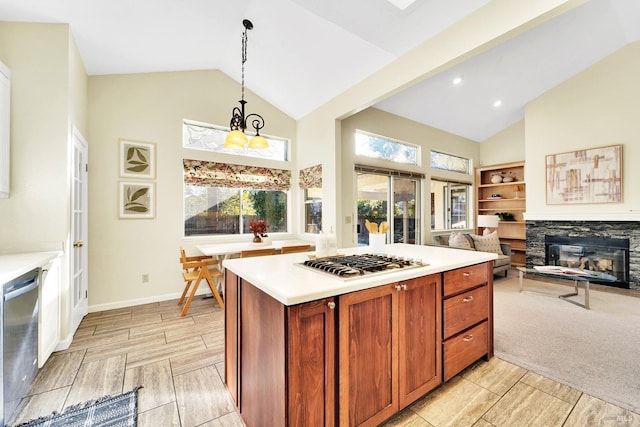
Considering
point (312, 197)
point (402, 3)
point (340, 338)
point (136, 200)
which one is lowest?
point (340, 338)

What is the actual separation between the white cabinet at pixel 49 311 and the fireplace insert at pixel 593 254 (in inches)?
269

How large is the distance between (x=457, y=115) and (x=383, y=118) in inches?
68.6

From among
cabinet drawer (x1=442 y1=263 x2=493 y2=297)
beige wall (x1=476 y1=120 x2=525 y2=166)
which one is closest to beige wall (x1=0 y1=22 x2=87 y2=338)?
cabinet drawer (x1=442 y1=263 x2=493 y2=297)

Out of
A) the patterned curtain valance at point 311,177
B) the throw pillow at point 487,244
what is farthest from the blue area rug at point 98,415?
the throw pillow at point 487,244

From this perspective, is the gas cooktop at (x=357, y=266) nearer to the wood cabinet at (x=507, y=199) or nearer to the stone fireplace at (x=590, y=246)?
the stone fireplace at (x=590, y=246)

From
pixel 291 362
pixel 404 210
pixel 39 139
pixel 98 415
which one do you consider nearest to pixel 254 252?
pixel 98 415

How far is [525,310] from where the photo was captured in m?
3.24

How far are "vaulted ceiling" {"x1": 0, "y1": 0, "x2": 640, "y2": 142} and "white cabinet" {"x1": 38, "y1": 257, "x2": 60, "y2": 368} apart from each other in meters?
2.17

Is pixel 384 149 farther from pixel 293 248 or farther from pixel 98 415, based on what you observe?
pixel 98 415

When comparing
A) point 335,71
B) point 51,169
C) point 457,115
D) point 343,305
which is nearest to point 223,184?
point 51,169

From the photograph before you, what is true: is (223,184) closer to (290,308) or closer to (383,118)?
(383,118)

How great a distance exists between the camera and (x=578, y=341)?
2475mm

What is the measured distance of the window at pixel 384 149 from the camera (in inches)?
182

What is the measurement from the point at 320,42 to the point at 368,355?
3263 millimetres
